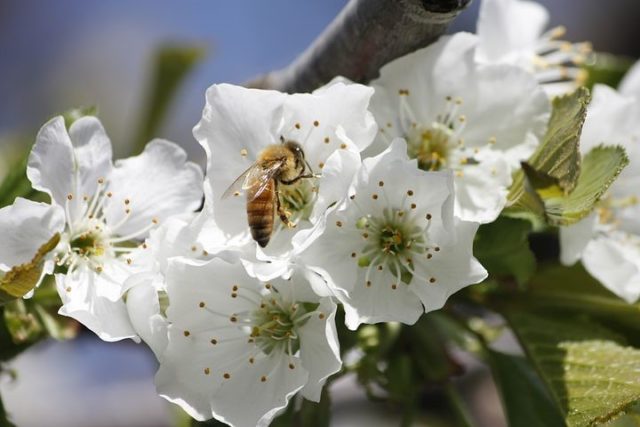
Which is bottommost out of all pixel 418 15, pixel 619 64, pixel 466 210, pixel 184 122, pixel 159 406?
pixel 184 122

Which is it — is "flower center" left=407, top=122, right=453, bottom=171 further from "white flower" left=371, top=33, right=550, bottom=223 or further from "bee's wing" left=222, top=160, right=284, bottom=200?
"bee's wing" left=222, top=160, right=284, bottom=200

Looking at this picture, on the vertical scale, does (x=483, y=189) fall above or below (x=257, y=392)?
above

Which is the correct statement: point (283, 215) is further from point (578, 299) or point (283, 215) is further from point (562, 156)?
point (578, 299)

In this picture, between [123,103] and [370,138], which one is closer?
[370,138]

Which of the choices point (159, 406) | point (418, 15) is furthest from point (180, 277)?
point (159, 406)

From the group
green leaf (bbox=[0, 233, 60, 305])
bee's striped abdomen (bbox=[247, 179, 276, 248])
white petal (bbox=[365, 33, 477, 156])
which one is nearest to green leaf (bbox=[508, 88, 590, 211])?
white petal (bbox=[365, 33, 477, 156])

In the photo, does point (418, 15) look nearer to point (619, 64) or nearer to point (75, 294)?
point (75, 294)

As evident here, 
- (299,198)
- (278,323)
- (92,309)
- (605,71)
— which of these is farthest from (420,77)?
(605,71)
